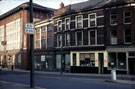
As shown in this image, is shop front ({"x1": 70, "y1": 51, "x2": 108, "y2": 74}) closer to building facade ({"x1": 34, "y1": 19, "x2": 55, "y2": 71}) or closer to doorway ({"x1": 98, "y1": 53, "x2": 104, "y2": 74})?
doorway ({"x1": 98, "y1": 53, "x2": 104, "y2": 74})

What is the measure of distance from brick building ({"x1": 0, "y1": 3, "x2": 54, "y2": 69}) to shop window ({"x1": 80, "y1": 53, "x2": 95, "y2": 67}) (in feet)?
64.4

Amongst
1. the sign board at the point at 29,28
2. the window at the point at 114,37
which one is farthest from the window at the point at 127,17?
the sign board at the point at 29,28

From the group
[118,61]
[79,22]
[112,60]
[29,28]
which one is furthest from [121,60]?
[29,28]

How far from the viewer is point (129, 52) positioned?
30625mm

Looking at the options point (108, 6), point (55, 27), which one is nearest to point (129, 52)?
point (108, 6)

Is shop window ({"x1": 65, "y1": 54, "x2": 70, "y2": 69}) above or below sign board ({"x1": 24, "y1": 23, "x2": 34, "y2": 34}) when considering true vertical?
below

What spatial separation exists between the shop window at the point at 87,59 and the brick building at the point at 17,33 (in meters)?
19.6

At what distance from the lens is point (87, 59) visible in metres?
35.5

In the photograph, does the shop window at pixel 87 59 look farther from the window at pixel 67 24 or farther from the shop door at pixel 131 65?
the window at pixel 67 24

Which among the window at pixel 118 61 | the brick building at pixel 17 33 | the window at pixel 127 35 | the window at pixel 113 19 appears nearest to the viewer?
the window at pixel 127 35

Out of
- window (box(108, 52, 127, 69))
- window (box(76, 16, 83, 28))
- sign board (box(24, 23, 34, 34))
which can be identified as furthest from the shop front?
sign board (box(24, 23, 34, 34))

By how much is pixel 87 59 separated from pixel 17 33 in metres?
27.1

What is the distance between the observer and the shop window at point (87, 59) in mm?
34750

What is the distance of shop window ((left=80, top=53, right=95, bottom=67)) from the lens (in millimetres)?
34750
